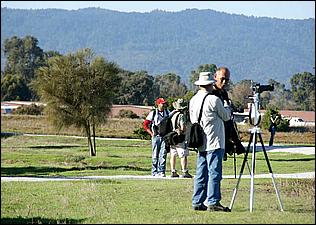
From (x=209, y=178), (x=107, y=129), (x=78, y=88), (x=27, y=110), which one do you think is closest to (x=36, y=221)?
(x=209, y=178)

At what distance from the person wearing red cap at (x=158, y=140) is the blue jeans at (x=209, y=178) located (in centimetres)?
781

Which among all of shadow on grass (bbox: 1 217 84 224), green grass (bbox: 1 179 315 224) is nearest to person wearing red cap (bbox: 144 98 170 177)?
green grass (bbox: 1 179 315 224)

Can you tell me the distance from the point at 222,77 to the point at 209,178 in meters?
1.58

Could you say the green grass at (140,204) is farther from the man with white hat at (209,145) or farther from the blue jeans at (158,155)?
the blue jeans at (158,155)

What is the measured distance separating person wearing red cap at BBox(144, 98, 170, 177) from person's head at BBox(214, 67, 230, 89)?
7.59 metres

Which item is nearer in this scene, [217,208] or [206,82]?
[217,208]

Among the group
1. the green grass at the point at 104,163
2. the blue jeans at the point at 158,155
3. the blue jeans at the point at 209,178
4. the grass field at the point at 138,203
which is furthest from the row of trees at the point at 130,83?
the blue jeans at the point at 209,178

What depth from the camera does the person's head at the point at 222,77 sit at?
1125cm

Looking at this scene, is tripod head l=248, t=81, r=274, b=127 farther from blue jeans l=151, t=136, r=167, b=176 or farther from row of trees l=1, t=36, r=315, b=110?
row of trees l=1, t=36, r=315, b=110

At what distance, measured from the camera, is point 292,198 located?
12.0 m

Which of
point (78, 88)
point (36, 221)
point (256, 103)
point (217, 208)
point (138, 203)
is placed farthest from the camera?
point (78, 88)

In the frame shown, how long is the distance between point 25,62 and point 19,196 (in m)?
104

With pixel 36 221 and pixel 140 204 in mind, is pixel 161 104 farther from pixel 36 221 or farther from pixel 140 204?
pixel 36 221

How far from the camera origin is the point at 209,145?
10.8 m
